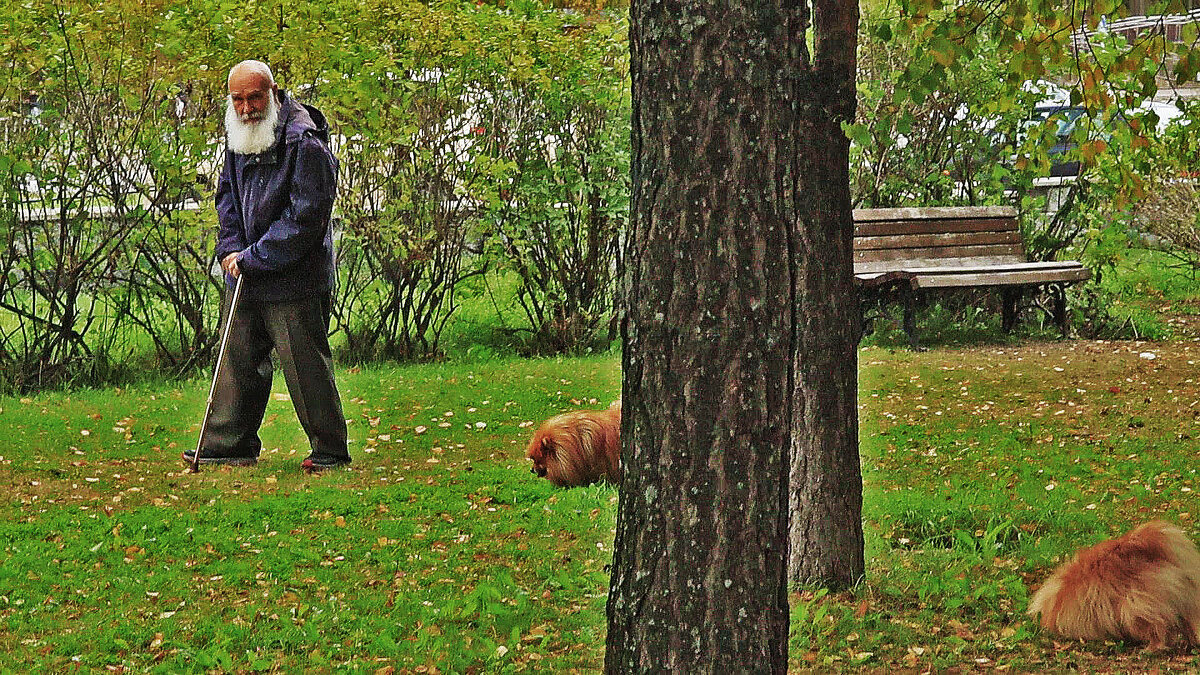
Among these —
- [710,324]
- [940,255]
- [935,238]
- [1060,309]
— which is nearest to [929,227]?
[935,238]

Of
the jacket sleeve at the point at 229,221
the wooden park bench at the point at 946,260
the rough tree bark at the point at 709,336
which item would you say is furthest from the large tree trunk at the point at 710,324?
the wooden park bench at the point at 946,260

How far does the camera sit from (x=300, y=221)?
6605 mm

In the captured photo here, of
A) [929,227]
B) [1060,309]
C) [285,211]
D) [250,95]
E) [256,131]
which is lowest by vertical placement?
[1060,309]

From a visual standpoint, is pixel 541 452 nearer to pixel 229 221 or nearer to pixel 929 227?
pixel 229 221

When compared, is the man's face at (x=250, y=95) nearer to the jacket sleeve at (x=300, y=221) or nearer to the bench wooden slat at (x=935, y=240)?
the jacket sleeve at (x=300, y=221)

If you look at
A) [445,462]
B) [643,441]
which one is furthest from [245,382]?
[643,441]

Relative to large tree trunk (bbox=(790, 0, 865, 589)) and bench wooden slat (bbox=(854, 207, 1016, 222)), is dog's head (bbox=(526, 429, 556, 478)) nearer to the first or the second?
large tree trunk (bbox=(790, 0, 865, 589))

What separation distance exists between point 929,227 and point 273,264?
6062 mm

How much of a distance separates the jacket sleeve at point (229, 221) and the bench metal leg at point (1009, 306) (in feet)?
21.4

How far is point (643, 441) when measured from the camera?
10.1 ft

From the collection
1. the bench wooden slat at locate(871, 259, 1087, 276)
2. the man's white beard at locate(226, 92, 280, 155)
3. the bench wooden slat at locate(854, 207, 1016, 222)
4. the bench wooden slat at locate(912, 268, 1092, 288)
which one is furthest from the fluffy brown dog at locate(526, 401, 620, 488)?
the bench wooden slat at locate(854, 207, 1016, 222)

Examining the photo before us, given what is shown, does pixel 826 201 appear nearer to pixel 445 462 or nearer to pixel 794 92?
pixel 794 92

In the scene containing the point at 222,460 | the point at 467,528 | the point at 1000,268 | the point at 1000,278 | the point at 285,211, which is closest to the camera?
the point at 467,528

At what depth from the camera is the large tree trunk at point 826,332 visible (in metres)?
4.67
